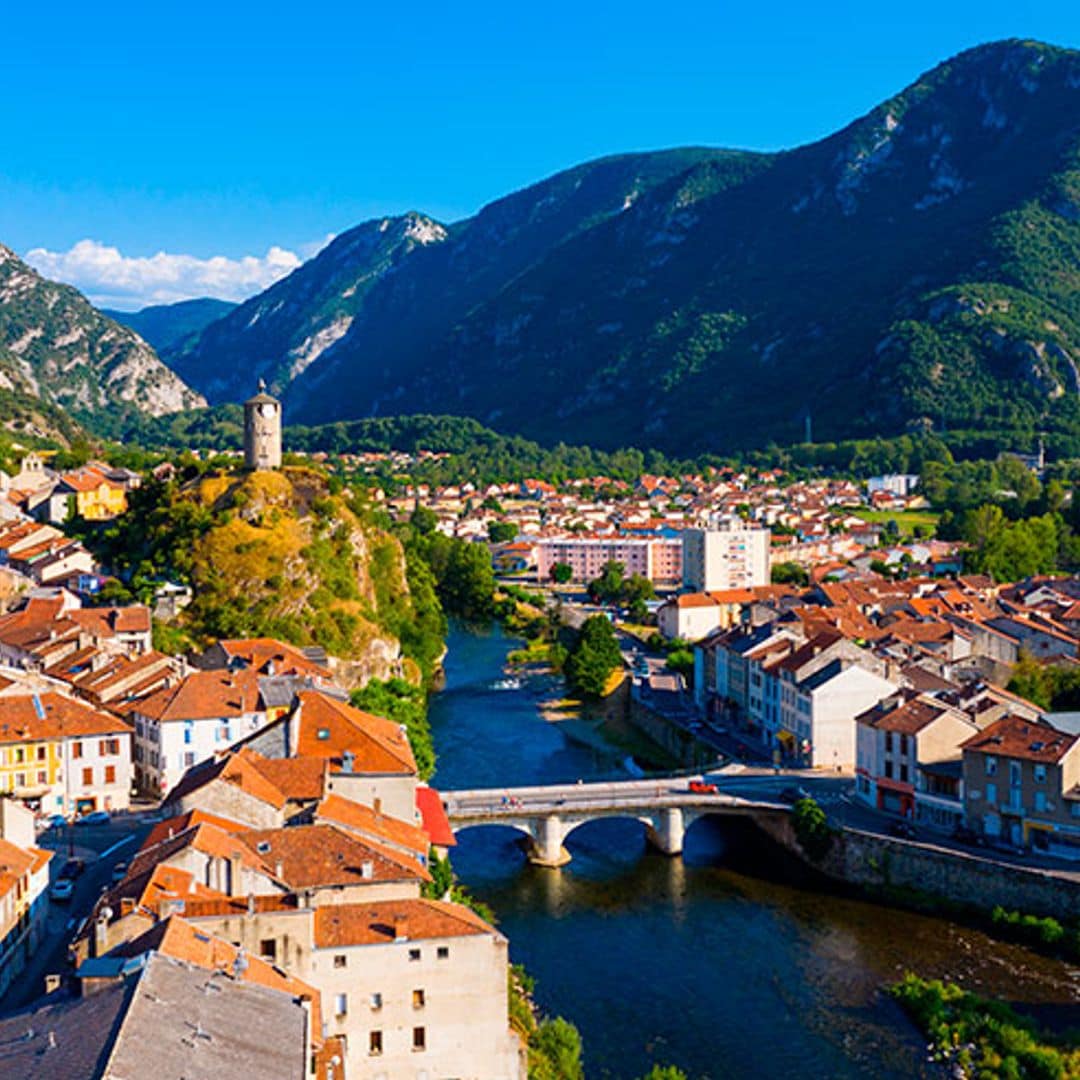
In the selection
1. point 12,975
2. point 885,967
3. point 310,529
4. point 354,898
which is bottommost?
point 885,967

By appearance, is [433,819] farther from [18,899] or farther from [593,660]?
[593,660]

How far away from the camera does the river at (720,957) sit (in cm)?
3503

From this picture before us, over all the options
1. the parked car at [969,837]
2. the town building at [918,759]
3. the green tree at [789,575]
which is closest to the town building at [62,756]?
the town building at [918,759]

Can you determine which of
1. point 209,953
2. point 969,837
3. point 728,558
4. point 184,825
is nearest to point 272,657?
point 184,825

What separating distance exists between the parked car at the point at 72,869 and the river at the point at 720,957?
42.4 feet

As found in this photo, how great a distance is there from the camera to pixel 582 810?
4978 centimetres

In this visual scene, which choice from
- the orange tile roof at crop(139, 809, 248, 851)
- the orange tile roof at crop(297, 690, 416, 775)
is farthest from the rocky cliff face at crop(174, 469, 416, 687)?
the orange tile roof at crop(139, 809, 248, 851)

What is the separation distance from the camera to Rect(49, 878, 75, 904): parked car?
115 ft

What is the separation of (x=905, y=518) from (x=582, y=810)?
12841 centimetres

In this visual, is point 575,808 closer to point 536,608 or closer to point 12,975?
point 12,975

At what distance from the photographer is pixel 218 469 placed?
84812 millimetres

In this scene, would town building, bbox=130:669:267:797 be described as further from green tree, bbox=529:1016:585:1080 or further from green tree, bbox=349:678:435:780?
green tree, bbox=529:1016:585:1080

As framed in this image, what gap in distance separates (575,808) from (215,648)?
70.9 ft

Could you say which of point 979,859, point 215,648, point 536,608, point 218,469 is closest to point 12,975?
point 979,859
